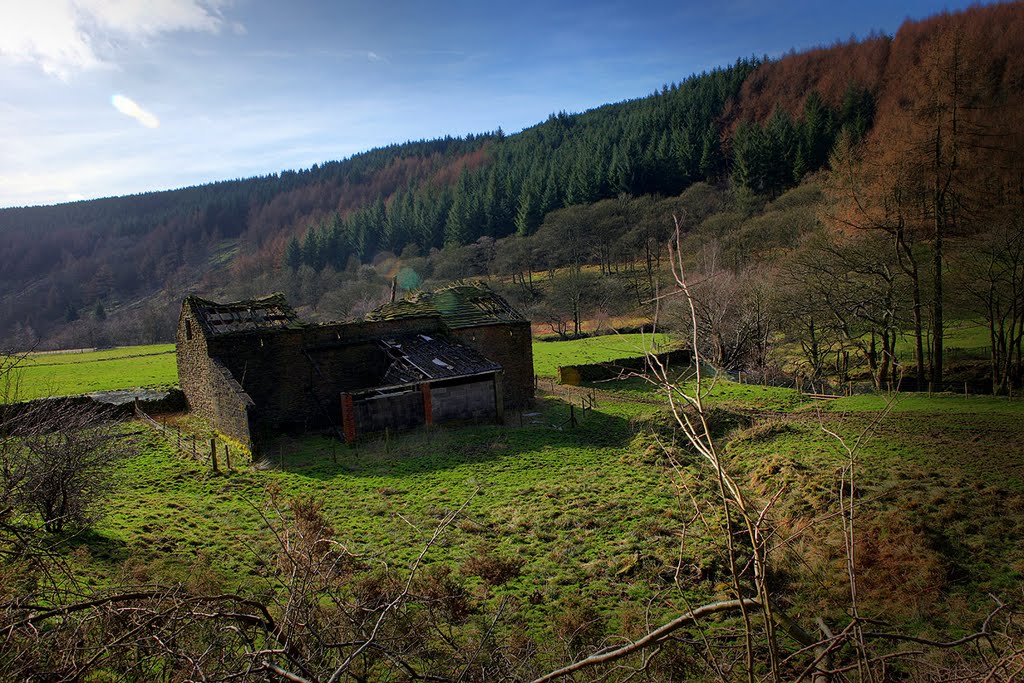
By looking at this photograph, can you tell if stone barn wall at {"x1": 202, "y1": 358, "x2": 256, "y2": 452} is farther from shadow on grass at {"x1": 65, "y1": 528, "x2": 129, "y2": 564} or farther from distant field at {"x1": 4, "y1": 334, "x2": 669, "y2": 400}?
distant field at {"x1": 4, "y1": 334, "x2": 669, "y2": 400}

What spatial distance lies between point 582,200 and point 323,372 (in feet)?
220

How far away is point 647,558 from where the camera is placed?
1098cm

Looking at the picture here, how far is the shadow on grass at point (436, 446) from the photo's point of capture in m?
18.1

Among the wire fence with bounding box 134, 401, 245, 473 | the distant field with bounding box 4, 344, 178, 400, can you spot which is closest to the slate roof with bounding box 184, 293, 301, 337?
the wire fence with bounding box 134, 401, 245, 473

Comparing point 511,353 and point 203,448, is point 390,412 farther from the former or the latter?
point 511,353

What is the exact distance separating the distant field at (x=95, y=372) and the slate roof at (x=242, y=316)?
835 cm

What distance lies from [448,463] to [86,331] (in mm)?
75355

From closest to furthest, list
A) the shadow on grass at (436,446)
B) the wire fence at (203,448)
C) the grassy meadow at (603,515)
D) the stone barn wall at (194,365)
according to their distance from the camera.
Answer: the grassy meadow at (603,515) < the wire fence at (203,448) < the shadow on grass at (436,446) < the stone barn wall at (194,365)

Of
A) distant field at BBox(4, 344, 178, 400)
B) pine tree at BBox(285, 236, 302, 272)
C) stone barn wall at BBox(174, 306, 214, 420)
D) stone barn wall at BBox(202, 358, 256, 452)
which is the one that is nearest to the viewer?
stone barn wall at BBox(202, 358, 256, 452)

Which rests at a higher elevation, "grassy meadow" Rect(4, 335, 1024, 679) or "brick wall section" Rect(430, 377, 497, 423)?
"brick wall section" Rect(430, 377, 497, 423)

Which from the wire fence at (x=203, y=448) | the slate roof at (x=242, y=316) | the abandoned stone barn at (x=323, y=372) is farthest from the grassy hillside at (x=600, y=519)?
the slate roof at (x=242, y=316)

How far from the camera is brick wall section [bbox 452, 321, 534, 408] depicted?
1071 inches

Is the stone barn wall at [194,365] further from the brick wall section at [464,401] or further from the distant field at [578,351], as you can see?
the distant field at [578,351]

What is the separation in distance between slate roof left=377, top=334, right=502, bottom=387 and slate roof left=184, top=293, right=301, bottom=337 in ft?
13.5
